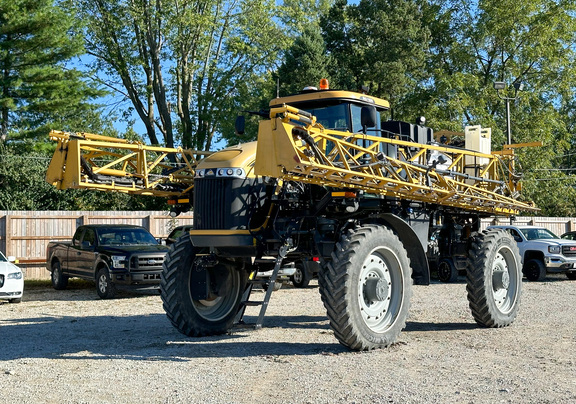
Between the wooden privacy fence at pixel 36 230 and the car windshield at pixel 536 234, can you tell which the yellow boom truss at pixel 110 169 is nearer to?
the wooden privacy fence at pixel 36 230

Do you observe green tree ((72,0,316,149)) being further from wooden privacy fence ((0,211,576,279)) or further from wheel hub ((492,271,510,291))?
wheel hub ((492,271,510,291))

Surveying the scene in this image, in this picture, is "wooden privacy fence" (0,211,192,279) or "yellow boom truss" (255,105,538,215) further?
"wooden privacy fence" (0,211,192,279)

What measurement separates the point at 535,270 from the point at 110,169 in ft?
47.8

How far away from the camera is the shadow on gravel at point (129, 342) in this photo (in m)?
8.99

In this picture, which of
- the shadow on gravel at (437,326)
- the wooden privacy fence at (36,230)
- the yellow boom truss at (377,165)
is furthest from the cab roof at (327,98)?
the wooden privacy fence at (36,230)

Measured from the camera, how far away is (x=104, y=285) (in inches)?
682

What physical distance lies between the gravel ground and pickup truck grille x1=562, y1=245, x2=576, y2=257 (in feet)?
29.4

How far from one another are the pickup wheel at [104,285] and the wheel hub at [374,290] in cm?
934

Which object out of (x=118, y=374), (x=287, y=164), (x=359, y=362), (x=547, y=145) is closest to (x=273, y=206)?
(x=287, y=164)

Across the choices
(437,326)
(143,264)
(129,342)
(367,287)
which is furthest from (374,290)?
(143,264)

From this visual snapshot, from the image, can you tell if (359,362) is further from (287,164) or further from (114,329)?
(114,329)

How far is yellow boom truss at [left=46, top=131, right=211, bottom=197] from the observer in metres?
11.6

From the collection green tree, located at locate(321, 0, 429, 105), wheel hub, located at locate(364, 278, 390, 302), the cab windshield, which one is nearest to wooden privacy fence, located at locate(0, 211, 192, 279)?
the cab windshield

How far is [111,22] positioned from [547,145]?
2440 centimetres
